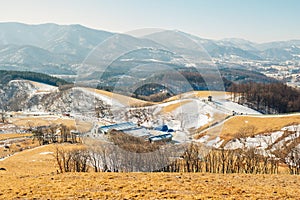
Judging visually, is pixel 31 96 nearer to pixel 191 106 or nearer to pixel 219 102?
pixel 219 102

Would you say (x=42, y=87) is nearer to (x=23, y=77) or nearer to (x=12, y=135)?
(x=23, y=77)

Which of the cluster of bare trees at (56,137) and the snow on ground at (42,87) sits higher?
the snow on ground at (42,87)

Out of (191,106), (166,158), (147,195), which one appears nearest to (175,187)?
(147,195)

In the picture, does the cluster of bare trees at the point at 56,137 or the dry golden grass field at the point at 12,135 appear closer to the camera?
the cluster of bare trees at the point at 56,137

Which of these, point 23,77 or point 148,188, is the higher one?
point 23,77

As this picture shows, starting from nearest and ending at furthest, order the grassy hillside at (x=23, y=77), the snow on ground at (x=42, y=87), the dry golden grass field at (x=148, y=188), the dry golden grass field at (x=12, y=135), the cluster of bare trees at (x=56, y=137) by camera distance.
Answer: the dry golden grass field at (x=148, y=188) → the cluster of bare trees at (x=56, y=137) → the dry golden grass field at (x=12, y=135) → the snow on ground at (x=42, y=87) → the grassy hillside at (x=23, y=77)

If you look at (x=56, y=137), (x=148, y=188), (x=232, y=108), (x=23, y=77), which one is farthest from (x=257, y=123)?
(x=23, y=77)

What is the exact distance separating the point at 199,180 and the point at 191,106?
29.1 meters

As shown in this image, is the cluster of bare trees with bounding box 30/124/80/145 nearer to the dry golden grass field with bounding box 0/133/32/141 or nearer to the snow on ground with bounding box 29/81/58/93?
→ the dry golden grass field with bounding box 0/133/32/141

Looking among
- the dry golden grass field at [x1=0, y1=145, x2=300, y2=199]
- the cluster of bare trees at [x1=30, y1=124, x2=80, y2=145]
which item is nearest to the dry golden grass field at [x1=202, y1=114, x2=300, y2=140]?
the cluster of bare trees at [x1=30, y1=124, x2=80, y2=145]

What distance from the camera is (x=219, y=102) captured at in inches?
3893

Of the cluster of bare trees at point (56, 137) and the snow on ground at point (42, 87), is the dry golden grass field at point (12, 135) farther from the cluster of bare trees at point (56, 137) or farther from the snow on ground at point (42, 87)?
the snow on ground at point (42, 87)

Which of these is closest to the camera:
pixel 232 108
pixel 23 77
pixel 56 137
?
pixel 56 137

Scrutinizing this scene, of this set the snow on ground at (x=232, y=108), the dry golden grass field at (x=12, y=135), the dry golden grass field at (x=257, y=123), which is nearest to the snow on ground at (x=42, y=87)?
the dry golden grass field at (x=12, y=135)
